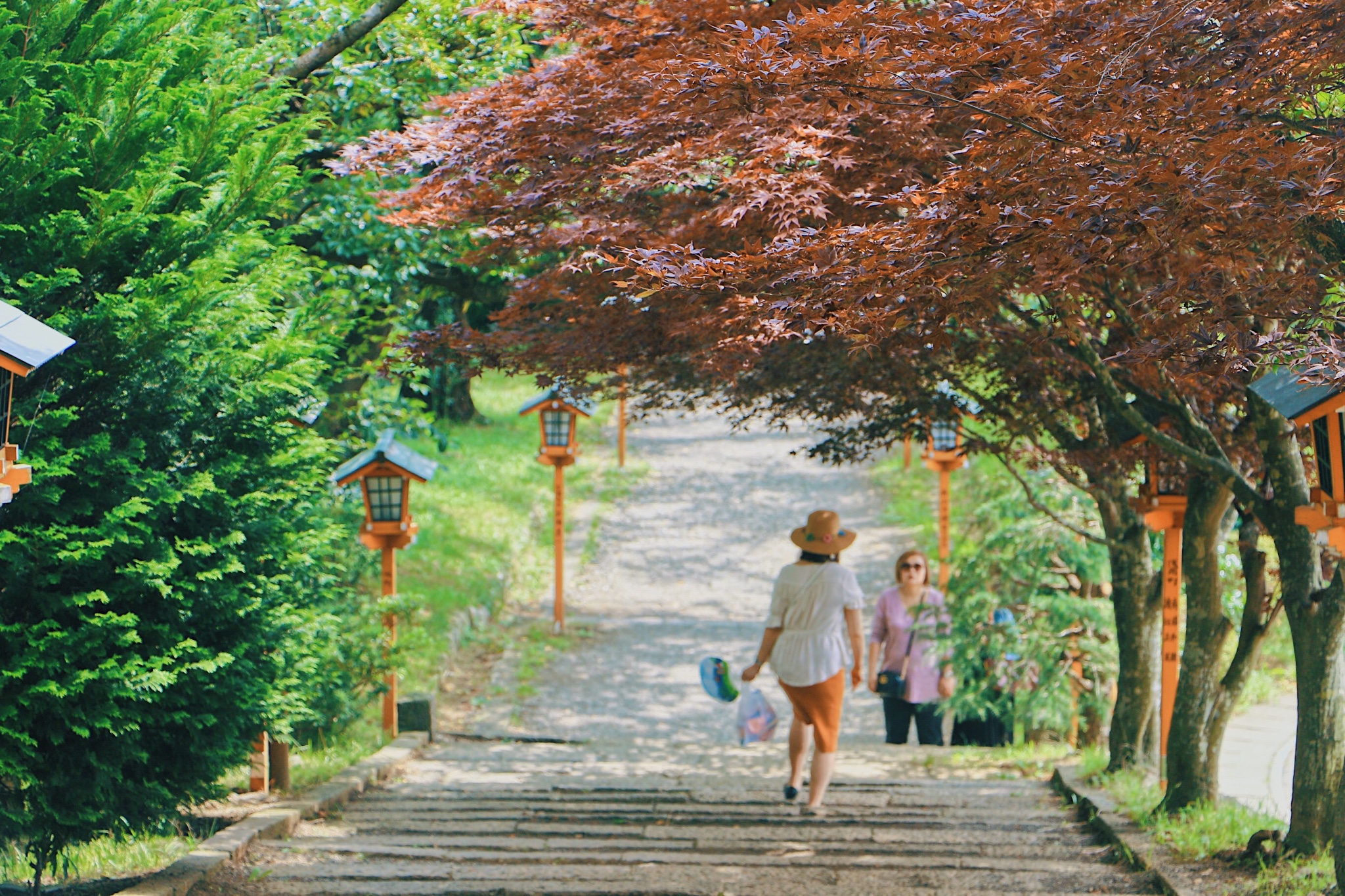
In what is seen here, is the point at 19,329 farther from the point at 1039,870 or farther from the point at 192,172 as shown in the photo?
the point at 1039,870

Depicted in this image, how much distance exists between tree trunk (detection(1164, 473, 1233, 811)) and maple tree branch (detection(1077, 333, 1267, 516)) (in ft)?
3.45

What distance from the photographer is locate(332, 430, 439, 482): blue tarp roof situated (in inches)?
345

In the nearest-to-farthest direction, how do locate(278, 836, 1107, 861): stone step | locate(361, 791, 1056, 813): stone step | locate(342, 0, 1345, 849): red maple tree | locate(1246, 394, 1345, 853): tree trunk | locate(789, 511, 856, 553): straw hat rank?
locate(342, 0, 1345, 849): red maple tree < locate(1246, 394, 1345, 853): tree trunk < locate(278, 836, 1107, 861): stone step < locate(789, 511, 856, 553): straw hat < locate(361, 791, 1056, 813): stone step

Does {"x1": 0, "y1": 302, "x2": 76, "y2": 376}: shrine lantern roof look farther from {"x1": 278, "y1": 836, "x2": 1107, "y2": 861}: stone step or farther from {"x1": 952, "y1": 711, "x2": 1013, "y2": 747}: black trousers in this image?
{"x1": 952, "y1": 711, "x2": 1013, "y2": 747}: black trousers

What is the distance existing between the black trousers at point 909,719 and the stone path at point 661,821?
0.18m

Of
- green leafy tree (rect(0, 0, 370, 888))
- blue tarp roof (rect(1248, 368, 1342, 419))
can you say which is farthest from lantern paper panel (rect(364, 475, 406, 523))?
blue tarp roof (rect(1248, 368, 1342, 419))

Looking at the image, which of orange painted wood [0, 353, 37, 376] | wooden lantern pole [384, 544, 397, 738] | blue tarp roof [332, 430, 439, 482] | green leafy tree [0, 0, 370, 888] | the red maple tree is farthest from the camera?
wooden lantern pole [384, 544, 397, 738]

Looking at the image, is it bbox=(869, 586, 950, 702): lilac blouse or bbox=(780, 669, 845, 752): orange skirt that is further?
bbox=(869, 586, 950, 702): lilac blouse

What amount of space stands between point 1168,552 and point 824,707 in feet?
7.39

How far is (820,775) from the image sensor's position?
6.78 metres

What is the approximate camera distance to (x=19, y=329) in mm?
3961

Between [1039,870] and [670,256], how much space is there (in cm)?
332

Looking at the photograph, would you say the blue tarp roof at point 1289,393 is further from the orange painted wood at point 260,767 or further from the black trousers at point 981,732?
the black trousers at point 981,732

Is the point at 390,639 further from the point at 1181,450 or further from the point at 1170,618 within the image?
the point at 1181,450
